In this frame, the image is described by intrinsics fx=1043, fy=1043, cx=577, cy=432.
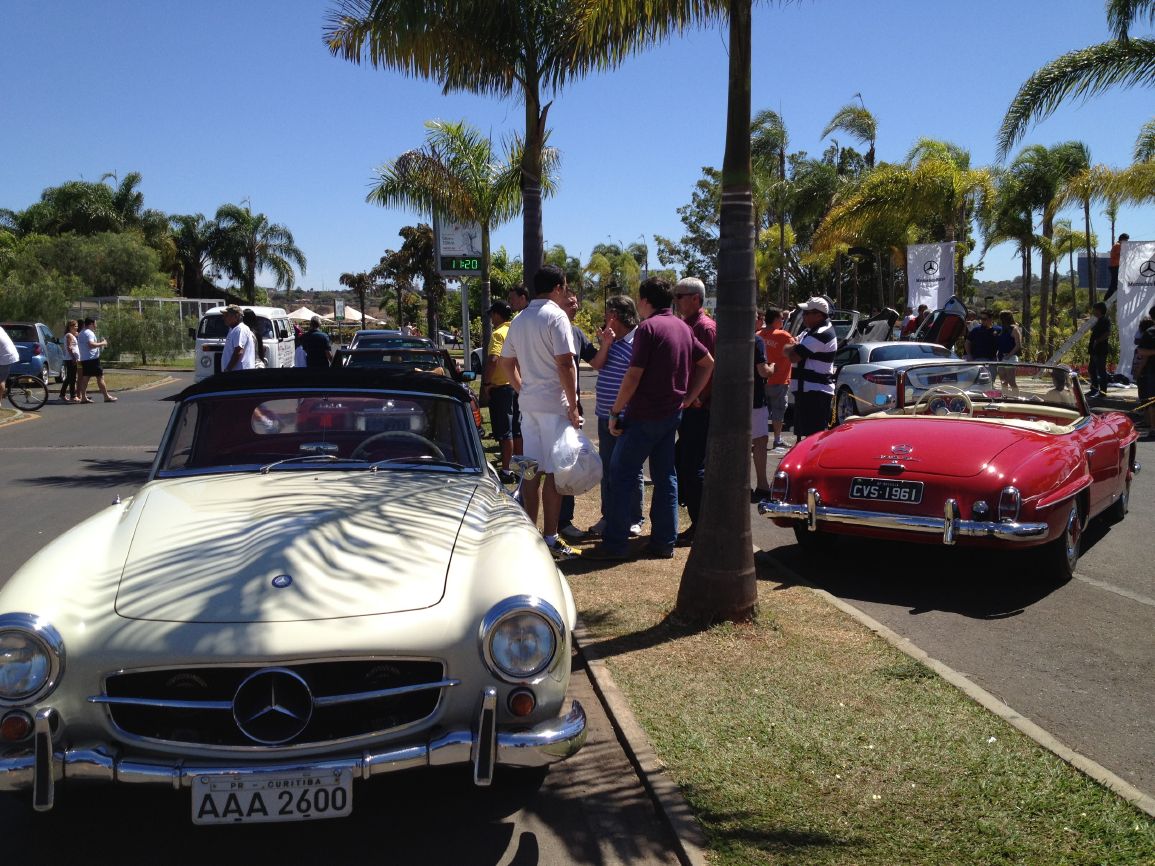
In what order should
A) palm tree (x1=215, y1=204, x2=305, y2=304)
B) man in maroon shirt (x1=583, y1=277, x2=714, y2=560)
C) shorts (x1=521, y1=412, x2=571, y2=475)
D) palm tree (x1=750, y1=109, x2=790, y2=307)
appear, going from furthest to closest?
1. palm tree (x1=215, y1=204, x2=305, y2=304)
2. palm tree (x1=750, y1=109, x2=790, y2=307)
3. shorts (x1=521, y1=412, x2=571, y2=475)
4. man in maroon shirt (x1=583, y1=277, x2=714, y2=560)

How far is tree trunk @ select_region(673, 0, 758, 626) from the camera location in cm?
564

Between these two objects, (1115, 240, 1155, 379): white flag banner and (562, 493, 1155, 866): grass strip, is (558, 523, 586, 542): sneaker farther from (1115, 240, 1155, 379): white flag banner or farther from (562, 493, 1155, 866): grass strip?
(1115, 240, 1155, 379): white flag banner

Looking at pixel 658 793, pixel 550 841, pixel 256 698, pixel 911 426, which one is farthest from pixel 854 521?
pixel 256 698

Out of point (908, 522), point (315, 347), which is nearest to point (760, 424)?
point (908, 522)

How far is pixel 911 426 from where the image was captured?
732 centimetres

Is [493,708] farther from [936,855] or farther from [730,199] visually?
[730,199]

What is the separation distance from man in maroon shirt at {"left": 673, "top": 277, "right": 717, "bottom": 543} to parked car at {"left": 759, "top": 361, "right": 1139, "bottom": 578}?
2.32ft

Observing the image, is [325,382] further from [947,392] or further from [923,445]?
[947,392]

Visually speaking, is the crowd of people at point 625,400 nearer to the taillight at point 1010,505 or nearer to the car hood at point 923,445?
the car hood at point 923,445

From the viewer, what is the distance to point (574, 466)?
6.73 m

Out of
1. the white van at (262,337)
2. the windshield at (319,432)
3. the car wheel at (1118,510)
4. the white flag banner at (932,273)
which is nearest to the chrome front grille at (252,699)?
the windshield at (319,432)

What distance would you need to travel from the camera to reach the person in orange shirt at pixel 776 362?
12.1 metres

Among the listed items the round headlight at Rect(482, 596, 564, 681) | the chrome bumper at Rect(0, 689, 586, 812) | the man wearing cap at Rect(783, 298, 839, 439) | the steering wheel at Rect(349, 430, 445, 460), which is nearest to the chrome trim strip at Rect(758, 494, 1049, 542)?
the steering wheel at Rect(349, 430, 445, 460)

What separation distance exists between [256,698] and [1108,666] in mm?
4156
